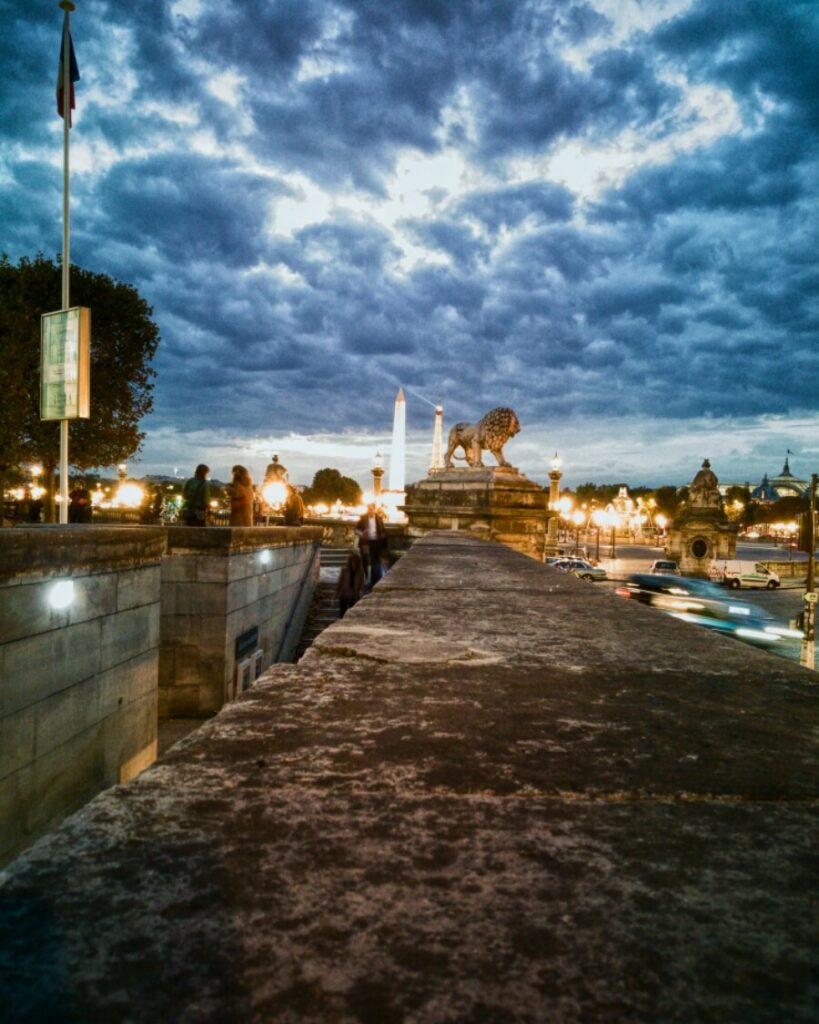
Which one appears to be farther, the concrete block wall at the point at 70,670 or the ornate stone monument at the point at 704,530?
the ornate stone monument at the point at 704,530

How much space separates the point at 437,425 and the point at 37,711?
74149 mm

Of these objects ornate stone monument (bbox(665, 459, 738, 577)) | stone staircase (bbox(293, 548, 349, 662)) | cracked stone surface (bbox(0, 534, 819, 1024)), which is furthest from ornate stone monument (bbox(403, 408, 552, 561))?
ornate stone monument (bbox(665, 459, 738, 577))

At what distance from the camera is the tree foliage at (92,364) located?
2236 cm

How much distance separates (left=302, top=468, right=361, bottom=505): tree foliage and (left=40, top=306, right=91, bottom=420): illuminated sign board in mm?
103042

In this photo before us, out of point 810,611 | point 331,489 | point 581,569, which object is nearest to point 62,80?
point 810,611

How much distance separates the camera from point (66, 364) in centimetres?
1180

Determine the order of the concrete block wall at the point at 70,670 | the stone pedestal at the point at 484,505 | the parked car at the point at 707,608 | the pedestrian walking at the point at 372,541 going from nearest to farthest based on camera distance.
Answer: the concrete block wall at the point at 70,670 → the pedestrian walking at the point at 372,541 → the parked car at the point at 707,608 → the stone pedestal at the point at 484,505

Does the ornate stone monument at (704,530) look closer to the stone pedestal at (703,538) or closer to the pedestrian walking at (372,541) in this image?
the stone pedestal at (703,538)

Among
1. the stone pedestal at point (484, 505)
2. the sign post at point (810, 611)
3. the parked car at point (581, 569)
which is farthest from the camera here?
the parked car at point (581, 569)

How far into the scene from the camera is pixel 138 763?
618cm

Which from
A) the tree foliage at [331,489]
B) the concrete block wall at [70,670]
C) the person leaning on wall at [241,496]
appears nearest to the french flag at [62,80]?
the person leaning on wall at [241,496]

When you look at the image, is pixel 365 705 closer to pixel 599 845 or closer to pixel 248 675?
pixel 599 845

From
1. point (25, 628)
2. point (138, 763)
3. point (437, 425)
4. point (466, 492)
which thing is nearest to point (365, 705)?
point (25, 628)

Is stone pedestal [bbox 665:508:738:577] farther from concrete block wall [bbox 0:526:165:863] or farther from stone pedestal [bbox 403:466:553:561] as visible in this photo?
concrete block wall [bbox 0:526:165:863]
